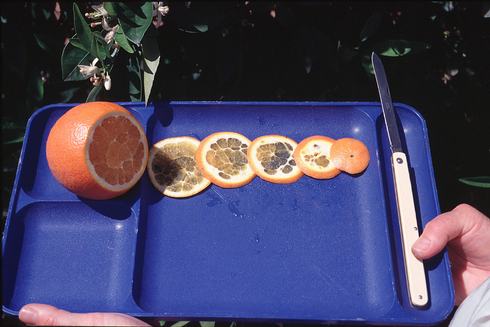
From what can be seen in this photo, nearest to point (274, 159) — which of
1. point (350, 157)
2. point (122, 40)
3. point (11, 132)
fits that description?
point (350, 157)

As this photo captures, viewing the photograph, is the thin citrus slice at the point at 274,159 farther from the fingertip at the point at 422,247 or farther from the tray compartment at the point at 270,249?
the fingertip at the point at 422,247

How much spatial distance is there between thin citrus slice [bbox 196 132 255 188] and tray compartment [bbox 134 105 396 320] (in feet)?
0.13

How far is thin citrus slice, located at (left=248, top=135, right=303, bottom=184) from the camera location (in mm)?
1706

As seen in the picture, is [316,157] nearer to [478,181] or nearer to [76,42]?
[478,181]

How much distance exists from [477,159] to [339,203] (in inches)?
29.8

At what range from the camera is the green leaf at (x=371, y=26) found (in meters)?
1.57

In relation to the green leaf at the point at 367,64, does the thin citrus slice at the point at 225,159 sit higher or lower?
lower

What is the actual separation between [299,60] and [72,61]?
0.84 metres

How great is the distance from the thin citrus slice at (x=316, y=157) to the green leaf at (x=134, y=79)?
67 cm

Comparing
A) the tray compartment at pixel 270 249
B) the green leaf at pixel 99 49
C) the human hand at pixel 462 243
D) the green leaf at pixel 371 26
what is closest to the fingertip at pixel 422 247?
the human hand at pixel 462 243

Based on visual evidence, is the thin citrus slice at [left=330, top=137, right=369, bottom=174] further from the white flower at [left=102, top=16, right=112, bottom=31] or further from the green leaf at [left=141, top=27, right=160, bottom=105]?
the white flower at [left=102, top=16, right=112, bottom=31]

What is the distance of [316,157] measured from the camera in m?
1.72

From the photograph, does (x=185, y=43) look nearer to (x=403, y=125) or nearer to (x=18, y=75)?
(x=18, y=75)

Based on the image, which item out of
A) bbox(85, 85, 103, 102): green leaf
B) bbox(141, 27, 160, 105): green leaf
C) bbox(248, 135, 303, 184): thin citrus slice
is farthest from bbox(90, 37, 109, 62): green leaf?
bbox(248, 135, 303, 184): thin citrus slice
